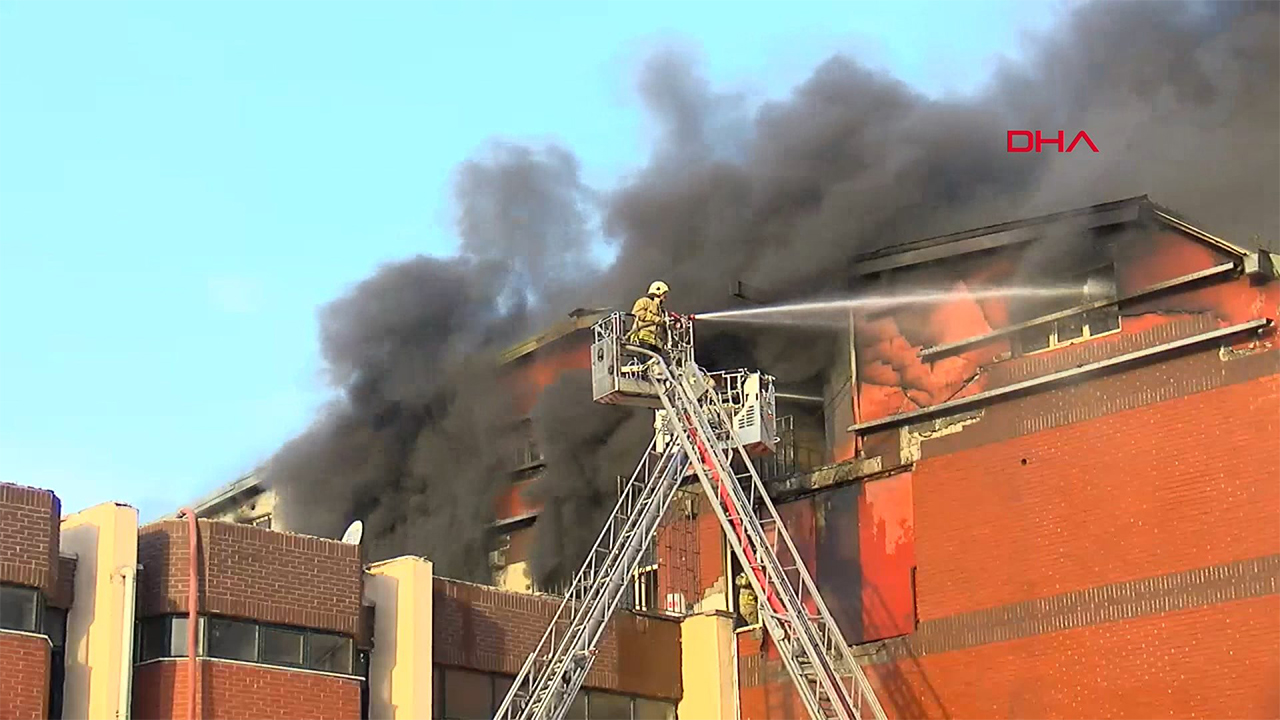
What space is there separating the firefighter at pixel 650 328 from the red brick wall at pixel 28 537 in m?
7.65

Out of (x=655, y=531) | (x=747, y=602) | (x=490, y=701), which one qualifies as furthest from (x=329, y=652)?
(x=747, y=602)

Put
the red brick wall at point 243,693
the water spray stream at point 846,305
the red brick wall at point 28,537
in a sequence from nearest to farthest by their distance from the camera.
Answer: the red brick wall at point 28,537, the red brick wall at point 243,693, the water spray stream at point 846,305

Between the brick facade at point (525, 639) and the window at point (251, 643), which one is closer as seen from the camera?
the window at point (251, 643)

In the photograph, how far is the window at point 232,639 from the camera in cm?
1596

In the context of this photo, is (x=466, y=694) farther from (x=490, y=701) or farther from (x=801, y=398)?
(x=801, y=398)

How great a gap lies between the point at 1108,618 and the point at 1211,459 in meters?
2.04

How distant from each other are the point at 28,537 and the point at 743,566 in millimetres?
7974

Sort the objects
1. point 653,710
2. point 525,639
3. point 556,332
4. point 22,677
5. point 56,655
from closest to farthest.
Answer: point 22,677 < point 56,655 < point 525,639 < point 653,710 < point 556,332

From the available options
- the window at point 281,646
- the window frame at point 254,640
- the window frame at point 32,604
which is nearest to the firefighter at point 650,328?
the window frame at point 254,640

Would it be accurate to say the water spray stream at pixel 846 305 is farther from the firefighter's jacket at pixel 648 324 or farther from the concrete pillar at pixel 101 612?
the concrete pillar at pixel 101 612

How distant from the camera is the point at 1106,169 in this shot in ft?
77.6

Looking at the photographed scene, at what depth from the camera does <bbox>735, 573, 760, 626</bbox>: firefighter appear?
22359 millimetres

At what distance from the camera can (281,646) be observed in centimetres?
1647

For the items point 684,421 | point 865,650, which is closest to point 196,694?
point 684,421
